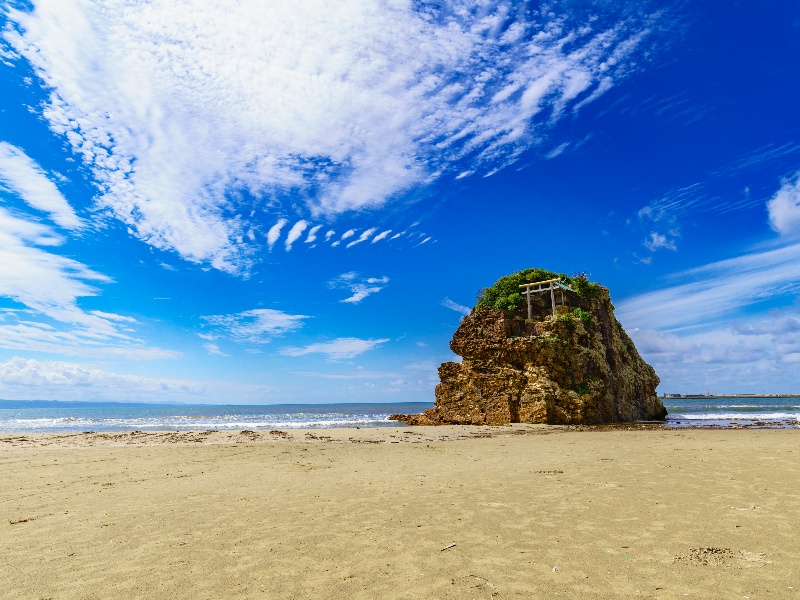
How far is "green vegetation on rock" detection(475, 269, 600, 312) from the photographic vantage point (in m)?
32.8

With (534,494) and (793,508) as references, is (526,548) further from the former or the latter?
(793,508)

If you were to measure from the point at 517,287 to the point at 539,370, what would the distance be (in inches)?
321

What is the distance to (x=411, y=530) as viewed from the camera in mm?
5750

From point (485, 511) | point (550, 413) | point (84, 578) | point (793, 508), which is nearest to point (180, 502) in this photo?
point (84, 578)

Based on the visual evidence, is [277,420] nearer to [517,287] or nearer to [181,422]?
[181,422]

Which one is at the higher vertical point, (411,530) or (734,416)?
(734,416)

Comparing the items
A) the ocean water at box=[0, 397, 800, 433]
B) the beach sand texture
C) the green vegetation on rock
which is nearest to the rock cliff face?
the green vegetation on rock

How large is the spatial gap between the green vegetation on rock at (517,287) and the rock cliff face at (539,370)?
0.68 meters

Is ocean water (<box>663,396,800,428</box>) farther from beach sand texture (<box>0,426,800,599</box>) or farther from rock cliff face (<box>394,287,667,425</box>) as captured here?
beach sand texture (<box>0,426,800,599</box>)

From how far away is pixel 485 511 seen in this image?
21.6 ft

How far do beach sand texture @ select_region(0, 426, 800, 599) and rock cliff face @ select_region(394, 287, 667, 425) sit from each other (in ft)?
51.4

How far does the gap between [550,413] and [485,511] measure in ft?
70.6

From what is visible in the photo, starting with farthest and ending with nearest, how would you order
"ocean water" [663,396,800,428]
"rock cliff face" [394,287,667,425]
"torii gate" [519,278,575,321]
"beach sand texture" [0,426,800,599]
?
"torii gate" [519,278,575,321] → "ocean water" [663,396,800,428] → "rock cliff face" [394,287,667,425] → "beach sand texture" [0,426,800,599]

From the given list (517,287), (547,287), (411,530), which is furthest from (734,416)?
(411,530)
